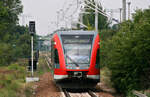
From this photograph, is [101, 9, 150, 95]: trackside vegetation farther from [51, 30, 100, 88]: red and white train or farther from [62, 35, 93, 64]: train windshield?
[62, 35, 93, 64]: train windshield

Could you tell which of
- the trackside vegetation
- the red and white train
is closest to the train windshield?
the red and white train

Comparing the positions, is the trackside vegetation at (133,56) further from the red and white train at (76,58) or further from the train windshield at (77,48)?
the train windshield at (77,48)

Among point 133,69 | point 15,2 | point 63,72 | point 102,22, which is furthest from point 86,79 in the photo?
point 15,2

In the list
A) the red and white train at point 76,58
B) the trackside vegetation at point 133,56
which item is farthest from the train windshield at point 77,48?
the trackside vegetation at point 133,56

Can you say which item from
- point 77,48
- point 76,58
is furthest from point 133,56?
point 77,48

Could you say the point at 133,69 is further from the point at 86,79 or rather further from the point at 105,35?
the point at 105,35

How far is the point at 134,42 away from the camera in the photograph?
16797 mm

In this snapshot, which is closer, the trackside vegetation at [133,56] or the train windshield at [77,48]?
the trackside vegetation at [133,56]

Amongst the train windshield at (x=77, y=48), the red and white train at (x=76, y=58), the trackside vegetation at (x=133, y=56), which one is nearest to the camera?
the trackside vegetation at (x=133, y=56)

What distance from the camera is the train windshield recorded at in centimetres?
1866

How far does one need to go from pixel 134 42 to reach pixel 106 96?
2.79 m

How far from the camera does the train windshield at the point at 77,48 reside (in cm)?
1866

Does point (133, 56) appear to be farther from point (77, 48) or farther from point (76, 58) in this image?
point (77, 48)

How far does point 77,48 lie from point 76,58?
1.82ft
